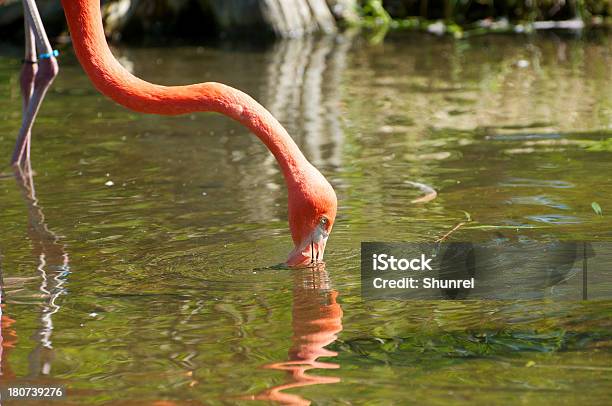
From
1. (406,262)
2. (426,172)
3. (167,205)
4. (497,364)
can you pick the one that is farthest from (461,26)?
(497,364)

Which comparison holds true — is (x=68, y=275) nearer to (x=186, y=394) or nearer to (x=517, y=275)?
(x=186, y=394)

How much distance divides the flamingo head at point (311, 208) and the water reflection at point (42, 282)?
0.98 metres

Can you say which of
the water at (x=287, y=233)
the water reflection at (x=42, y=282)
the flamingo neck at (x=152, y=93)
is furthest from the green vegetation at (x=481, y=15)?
the flamingo neck at (x=152, y=93)

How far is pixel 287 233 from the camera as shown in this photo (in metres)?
5.64

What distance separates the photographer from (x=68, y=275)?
5113 mm

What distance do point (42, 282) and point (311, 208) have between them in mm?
1214

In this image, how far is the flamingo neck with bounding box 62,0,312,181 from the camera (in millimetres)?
4711

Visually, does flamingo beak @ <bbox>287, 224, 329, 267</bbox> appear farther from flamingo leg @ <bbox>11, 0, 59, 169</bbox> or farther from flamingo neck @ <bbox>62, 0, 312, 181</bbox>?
flamingo leg @ <bbox>11, 0, 59, 169</bbox>

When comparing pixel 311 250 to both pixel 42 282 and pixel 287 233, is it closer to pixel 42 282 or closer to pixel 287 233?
pixel 287 233

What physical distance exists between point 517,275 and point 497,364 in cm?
103

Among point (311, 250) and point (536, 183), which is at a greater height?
point (536, 183)

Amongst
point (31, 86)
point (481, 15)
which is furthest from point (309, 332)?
point (481, 15)

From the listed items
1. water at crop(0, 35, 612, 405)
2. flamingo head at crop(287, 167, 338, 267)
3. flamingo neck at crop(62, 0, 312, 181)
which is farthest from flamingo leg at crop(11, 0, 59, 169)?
flamingo head at crop(287, 167, 338, 267)

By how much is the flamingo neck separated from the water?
2.16ft
